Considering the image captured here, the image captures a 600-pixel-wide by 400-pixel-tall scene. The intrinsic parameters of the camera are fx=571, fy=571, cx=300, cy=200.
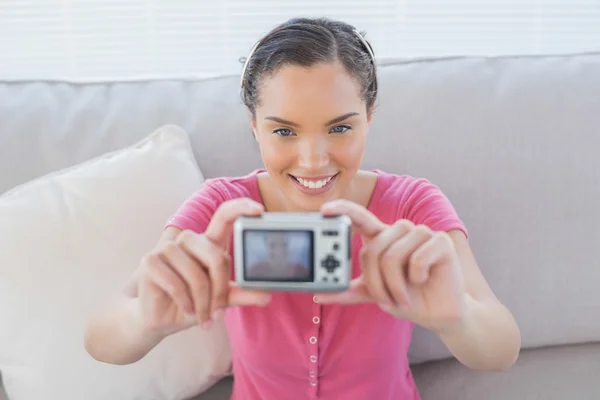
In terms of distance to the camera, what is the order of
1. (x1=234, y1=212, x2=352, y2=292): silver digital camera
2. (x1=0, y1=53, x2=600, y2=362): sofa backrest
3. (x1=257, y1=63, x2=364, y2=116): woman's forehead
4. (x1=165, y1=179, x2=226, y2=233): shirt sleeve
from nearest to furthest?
(x1=234, y1=212, x2=352, y2=292): silver digital camera → (x1=257, y1=63, x2=364, y2=116): woman's forehead → (x1=165, y1=179, x2=226, y2=233): shirt sleeve → (x1=0, y1=53, x2=600, y2=362): sofa backrest

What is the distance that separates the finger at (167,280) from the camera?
Answer: 73 cm

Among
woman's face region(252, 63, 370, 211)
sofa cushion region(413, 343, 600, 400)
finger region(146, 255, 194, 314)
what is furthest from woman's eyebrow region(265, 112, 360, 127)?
sofa cushion region(413, 343, 600, 400)

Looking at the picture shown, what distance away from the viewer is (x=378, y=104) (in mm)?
1181

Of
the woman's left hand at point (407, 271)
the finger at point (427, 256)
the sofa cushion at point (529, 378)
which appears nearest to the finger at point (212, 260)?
the woman's left hand at point (407, 271)

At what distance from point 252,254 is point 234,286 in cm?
10

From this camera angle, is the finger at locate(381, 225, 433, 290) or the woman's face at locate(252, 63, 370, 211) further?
the woman's face at locate(252, 63, 370, 211)

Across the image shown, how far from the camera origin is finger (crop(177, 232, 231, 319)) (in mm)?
733

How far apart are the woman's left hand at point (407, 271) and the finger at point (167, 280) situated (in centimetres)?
18

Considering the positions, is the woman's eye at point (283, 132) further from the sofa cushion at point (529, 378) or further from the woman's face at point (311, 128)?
the sofa cushion at point (529, 378)

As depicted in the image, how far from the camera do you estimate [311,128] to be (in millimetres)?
862

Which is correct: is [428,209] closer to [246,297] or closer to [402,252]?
[402,252]

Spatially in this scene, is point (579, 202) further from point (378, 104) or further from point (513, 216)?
point (378, 104)

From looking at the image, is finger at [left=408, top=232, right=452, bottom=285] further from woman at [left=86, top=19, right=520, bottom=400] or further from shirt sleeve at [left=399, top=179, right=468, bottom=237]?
shirt sleeve at [left=399, top=179, right=468, bottom=237]

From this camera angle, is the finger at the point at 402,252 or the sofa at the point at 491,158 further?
the sofa at the point at 491,158
